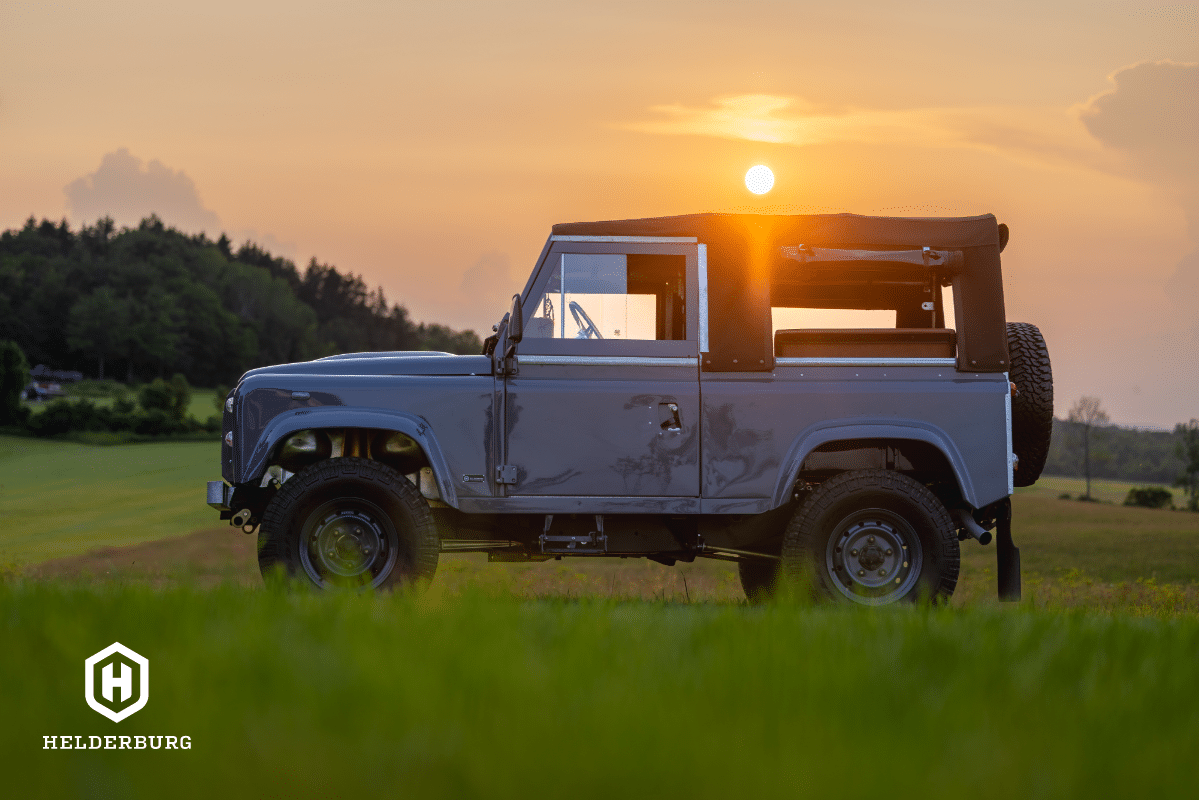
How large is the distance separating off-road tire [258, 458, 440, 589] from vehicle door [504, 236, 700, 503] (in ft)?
2.39

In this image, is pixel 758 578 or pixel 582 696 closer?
pixel 582 696

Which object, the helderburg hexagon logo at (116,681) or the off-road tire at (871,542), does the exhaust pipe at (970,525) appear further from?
the helderburg hexagon logo at (116,681)

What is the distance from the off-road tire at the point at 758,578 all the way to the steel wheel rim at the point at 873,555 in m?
0.95

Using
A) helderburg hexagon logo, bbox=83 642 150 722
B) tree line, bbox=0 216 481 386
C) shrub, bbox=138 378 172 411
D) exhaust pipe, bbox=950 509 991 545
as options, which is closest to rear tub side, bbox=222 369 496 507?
helderburg hexagon logo, bbox=83 642 150 722

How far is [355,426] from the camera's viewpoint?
6.71m

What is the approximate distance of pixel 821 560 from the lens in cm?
683

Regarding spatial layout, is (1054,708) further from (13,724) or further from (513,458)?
(513,458)

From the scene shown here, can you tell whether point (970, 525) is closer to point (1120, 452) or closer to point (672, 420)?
point (672, 420)

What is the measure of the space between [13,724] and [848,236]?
579 centimetres

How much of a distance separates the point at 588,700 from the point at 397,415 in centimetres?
398

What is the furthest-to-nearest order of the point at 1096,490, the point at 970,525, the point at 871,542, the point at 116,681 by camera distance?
1. the point at 1096,490
2. the point at 970,525
3. the point at 871,542
4. the point at 116,681

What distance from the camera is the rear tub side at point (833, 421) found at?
680 cm

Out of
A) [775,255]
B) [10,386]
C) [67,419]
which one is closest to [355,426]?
[775,255]

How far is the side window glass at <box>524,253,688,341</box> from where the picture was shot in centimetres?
691
